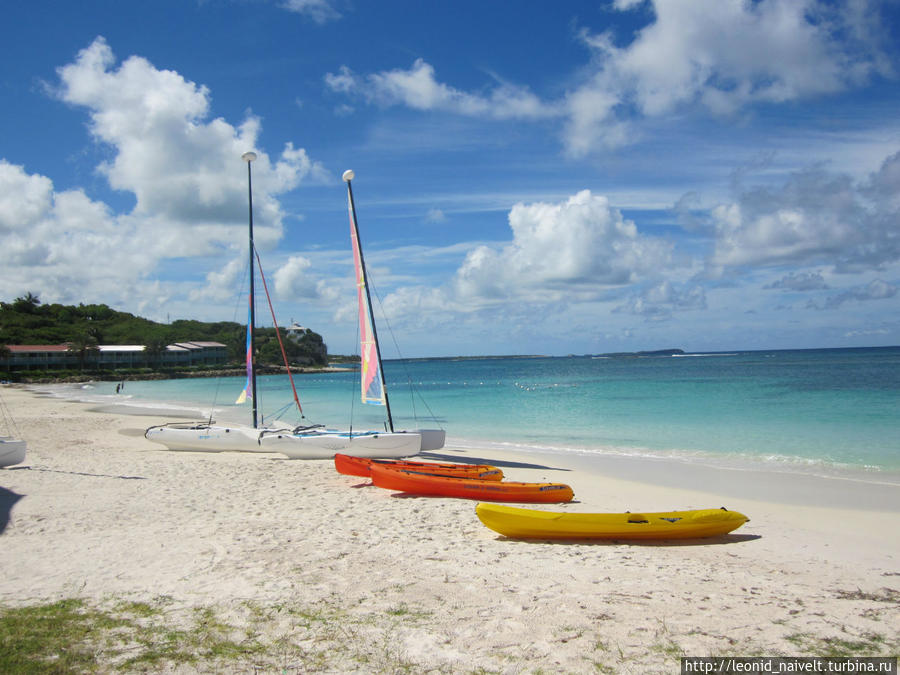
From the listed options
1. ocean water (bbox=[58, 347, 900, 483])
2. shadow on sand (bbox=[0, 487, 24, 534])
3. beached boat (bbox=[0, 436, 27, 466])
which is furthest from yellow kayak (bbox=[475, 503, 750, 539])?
beached boat (bbox=[0, 436, 27, 466])

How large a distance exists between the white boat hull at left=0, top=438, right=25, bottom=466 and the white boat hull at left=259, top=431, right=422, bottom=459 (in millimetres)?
5288

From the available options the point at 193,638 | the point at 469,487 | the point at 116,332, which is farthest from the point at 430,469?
the point at 116,332

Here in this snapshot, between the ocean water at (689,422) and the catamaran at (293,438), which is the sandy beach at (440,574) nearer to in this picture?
the catamaran at (293,438)

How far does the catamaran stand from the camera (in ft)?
46.8

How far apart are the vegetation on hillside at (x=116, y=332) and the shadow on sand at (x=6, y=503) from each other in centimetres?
8093

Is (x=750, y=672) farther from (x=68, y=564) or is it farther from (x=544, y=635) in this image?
(x=68, y=564)

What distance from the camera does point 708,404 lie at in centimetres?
3038

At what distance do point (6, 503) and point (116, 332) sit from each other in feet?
374

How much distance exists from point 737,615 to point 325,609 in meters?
3.96

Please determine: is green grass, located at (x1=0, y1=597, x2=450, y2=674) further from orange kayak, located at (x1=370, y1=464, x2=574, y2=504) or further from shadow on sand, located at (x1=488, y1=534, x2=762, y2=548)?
orange kayak, located at (x1=370, y1=464, x2=574, y2=504)

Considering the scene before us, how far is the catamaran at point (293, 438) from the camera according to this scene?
562 inches

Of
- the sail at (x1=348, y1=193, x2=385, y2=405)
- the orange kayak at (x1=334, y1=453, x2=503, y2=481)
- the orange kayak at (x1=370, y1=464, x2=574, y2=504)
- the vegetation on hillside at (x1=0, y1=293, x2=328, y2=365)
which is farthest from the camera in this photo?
the vegetation on hillside at (x1=0, y1=293, x2=328, y2=365)

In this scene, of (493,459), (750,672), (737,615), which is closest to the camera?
(750,672)

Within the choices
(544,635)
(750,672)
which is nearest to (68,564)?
(544,635)
